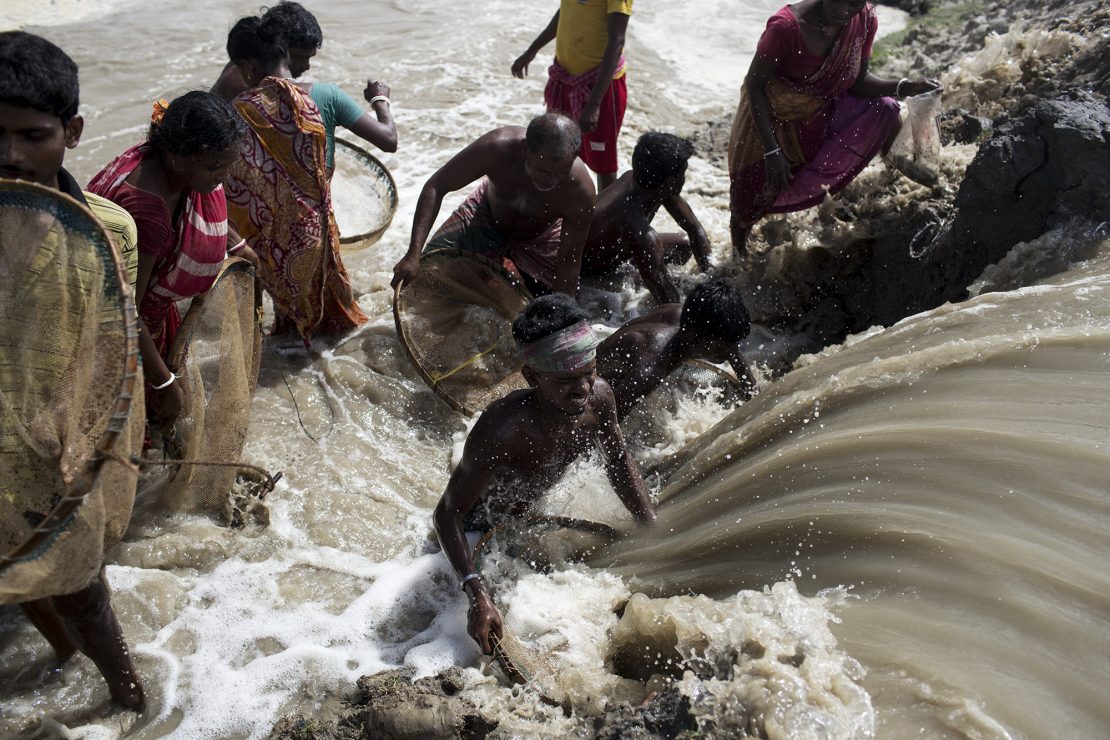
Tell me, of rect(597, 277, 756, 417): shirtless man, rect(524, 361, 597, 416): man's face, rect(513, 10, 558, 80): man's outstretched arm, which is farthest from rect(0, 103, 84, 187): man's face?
rect(513, 10, 558, 80): man's outstretched arm

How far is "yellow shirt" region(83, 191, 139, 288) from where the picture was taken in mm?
2654

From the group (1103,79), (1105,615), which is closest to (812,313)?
(1103,79)

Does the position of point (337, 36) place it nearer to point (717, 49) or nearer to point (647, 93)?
point (647, 93)

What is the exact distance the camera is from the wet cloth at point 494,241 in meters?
4.79

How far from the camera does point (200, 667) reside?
305cm

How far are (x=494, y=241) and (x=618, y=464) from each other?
1917 mm

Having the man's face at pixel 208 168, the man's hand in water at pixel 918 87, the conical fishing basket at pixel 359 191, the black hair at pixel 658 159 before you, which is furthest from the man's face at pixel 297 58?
the man's hand in water at pixel 918 87

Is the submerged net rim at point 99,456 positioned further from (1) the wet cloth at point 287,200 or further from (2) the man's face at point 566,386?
(1) the wet cloth at point 287,200

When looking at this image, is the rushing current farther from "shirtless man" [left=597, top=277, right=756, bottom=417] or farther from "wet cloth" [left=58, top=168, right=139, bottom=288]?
"wet cloth" [left=58, top=168, right=139, bottom=288]

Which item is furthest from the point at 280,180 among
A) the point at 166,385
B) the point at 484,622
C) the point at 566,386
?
the point at 484,622

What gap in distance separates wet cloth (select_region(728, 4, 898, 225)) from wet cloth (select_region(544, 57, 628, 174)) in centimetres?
77

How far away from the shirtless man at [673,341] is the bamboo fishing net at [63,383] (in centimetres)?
207

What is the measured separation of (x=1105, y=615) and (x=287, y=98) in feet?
12.0

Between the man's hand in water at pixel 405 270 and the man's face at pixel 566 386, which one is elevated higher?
the man's face at pixel 566 386
